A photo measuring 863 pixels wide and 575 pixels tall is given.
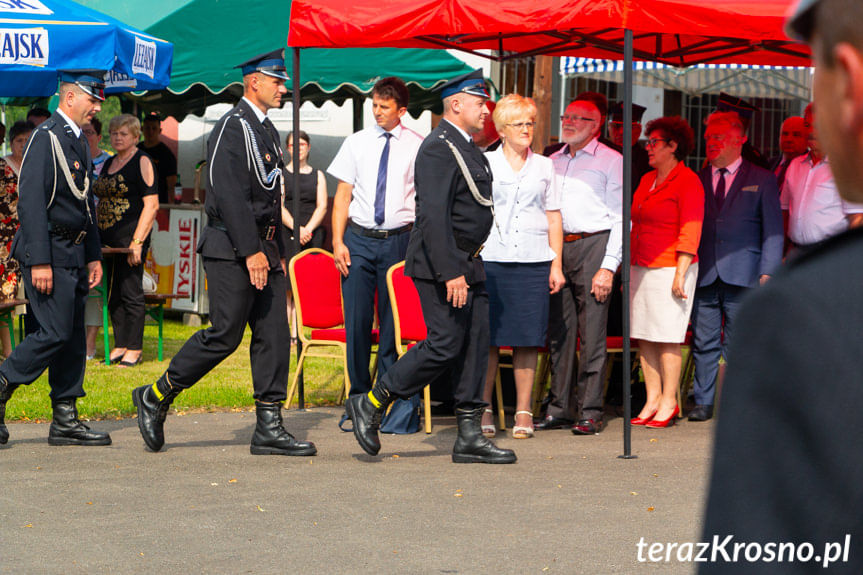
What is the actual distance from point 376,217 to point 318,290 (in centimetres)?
101

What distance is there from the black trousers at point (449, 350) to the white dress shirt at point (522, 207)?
2.55ft

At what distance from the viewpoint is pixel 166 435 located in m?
7.17

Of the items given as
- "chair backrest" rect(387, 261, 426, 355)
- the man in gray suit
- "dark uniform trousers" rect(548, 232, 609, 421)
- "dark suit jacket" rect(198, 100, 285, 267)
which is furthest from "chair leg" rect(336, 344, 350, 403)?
the man in gray suit

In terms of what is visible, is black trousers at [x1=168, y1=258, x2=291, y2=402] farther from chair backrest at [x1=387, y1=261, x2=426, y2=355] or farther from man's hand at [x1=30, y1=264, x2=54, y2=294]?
chair backrest at [x1=387, y1=261, x2=426, y2=355]

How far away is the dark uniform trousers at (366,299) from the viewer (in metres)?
7.46

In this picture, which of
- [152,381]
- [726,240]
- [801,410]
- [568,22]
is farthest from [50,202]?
[801,410]

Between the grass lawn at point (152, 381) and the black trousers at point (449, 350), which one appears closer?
the black trousers at point (449, 350)

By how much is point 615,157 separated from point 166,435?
3.28 meters

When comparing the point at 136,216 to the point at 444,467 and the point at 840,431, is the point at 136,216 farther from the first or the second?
the point at 840,431

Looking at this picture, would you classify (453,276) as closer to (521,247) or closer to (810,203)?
(521,247)

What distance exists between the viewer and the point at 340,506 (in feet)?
17.6

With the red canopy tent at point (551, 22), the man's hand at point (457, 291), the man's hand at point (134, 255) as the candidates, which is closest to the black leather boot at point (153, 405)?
the man's hand at point (457, 291)

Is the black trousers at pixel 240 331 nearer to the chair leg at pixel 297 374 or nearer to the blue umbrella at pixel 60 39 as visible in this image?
the chair leg at pixel 297 374

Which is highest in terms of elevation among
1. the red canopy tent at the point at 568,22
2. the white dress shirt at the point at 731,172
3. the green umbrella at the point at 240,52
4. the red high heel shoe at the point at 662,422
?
the green umbrella at the point at 240,52
